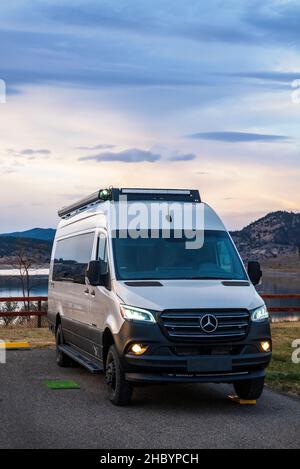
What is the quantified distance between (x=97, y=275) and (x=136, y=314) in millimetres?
1109

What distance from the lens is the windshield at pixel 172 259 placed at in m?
10.3

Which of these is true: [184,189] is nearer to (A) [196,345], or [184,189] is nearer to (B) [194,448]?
(A) [196,345]

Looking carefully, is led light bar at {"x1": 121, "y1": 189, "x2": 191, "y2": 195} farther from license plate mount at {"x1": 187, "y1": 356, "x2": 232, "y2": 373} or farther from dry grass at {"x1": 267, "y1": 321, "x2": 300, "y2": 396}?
dry grass at {"x1": 267, "y1": 321, "x2": 300, "y2": 396}

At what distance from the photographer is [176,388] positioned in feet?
38.1

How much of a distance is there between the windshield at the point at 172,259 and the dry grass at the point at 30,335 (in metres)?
7.88

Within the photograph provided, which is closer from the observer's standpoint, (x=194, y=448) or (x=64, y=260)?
(x=194, y=448)

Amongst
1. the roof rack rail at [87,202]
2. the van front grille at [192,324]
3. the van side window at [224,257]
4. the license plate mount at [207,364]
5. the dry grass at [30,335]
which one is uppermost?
the roof rack rail at [87,202]

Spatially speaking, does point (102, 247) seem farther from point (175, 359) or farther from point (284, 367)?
point (284, 367)

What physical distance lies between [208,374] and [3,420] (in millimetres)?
Result: 2395

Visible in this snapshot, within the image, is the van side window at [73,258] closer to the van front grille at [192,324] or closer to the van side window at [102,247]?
the van side window at [102,247]

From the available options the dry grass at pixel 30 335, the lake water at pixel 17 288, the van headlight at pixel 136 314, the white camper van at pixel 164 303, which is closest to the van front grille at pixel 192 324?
the white camper van at pixel 164 303

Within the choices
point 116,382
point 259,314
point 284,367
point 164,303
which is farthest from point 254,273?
point 284,367
